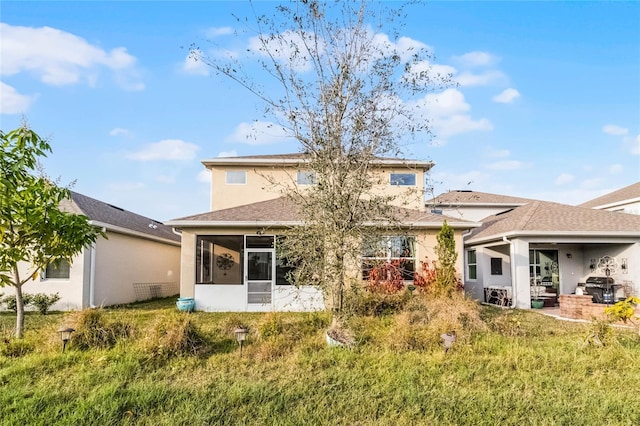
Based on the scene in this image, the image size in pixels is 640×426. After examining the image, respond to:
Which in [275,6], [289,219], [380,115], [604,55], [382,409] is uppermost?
[604,55]

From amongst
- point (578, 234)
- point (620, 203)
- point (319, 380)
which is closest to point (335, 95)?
point (319, 380)

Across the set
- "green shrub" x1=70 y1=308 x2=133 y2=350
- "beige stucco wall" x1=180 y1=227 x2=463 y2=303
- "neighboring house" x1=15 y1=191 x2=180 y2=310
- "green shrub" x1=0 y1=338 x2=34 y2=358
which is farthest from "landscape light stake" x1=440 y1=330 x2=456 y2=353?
"neighboring house" x1=15 y1=191 x2=180 y2=310

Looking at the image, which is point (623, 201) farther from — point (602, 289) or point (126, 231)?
point (126, 231)

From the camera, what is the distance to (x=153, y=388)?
4871 millimetres

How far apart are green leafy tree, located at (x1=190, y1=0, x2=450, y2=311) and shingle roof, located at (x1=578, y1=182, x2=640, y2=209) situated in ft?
75.7

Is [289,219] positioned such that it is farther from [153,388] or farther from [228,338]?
[153,388]

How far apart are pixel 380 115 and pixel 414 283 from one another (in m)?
7.22

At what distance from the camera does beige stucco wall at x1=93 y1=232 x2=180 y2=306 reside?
44.8 feet

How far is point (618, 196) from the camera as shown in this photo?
82.1 feet

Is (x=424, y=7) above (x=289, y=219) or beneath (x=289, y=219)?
above

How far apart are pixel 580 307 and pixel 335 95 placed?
9.42 metres

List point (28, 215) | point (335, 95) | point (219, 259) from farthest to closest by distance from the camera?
point (219, 259) → point (335, 95) → point (28, 215)

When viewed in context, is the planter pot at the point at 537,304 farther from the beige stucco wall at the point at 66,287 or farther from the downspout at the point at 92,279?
the beige stucco wall at the point at 66,287

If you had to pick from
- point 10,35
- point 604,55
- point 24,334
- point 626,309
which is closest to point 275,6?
point 10,35
